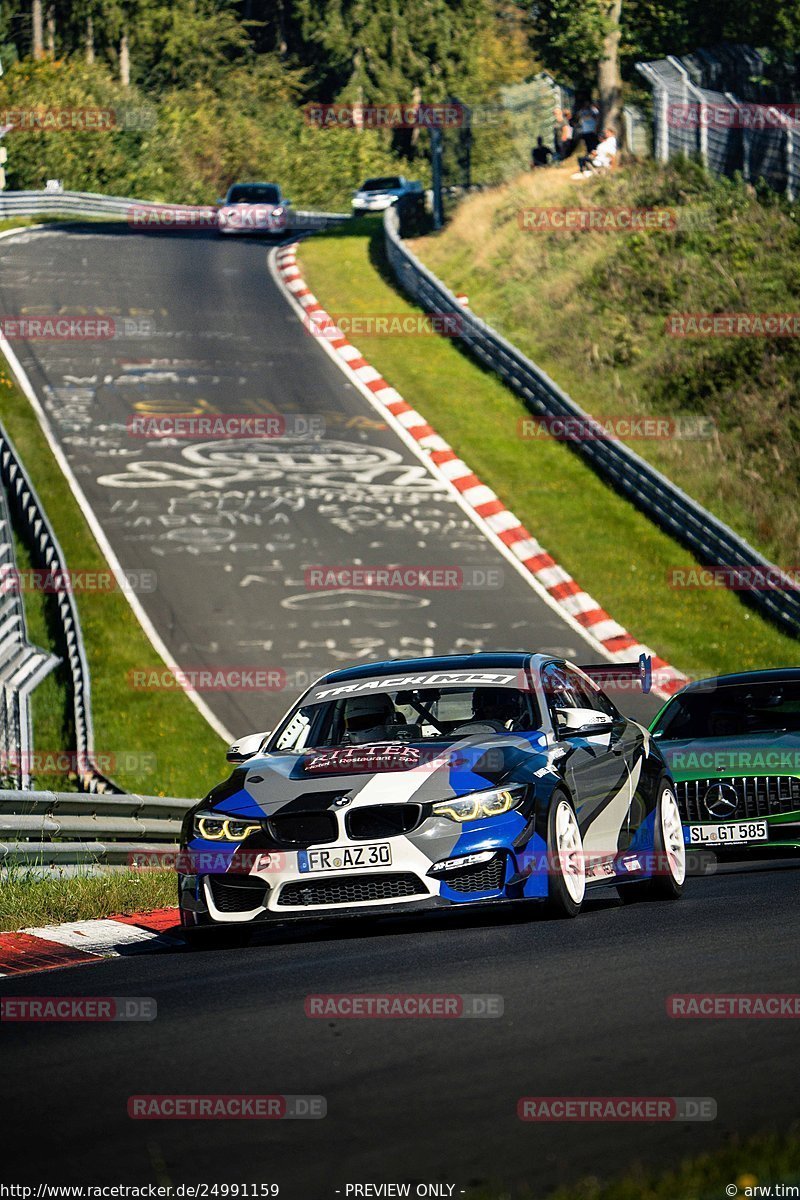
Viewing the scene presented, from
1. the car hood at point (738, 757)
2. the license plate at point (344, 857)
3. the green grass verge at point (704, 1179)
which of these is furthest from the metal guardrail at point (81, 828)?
the green grass verge at point (704, 1179)

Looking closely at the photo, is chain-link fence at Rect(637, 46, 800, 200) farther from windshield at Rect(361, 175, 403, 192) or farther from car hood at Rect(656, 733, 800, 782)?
car hood at Rect(656, 733, 800, 782)

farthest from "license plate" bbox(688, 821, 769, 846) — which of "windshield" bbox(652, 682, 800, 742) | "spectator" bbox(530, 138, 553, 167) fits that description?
"spectator" bbox(530, 138, 553, 167)

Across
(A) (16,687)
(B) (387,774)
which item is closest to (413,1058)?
(B) (387,774)

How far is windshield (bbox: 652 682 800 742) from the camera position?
13.4 m

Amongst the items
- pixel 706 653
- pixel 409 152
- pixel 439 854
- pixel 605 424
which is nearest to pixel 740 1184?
pixel 439 854

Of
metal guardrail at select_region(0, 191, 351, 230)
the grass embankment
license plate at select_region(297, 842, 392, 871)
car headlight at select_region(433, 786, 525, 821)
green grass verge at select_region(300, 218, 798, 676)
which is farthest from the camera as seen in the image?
metal guardrail at select_region(0, 191, 351, 230)

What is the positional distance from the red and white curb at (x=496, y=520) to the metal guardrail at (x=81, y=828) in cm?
1011

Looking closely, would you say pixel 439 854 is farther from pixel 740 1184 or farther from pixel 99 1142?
pixel 740 1184

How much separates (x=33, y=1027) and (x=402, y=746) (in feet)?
9.99

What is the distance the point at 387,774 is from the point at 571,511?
62.0 feet

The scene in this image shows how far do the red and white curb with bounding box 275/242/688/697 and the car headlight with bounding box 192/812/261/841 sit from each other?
43.5 feet

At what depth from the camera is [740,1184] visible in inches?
162

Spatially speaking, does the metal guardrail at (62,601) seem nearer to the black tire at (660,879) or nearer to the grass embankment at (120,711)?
the grass embankment at (120,711)

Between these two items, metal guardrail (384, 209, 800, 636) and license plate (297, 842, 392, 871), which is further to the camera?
metal guardrail (384, 209, 800, 636)
